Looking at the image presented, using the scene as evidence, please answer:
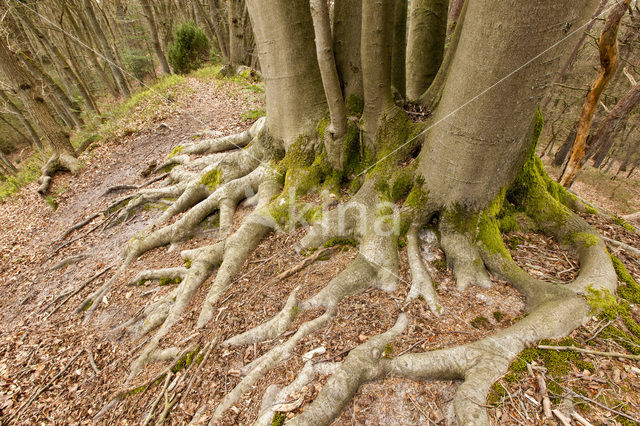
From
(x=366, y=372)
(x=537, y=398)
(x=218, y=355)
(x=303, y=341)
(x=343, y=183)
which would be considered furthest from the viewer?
(x=343, y=183)

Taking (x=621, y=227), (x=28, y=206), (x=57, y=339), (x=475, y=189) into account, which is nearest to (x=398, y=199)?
(x=475, y=189)

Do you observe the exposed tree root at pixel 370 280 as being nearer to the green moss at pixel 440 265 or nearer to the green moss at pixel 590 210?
the green moss at pixel 440 265

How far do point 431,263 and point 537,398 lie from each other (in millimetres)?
1301

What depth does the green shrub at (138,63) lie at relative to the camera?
18947 millimetres

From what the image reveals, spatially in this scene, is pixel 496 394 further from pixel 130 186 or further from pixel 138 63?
pixel 138 63

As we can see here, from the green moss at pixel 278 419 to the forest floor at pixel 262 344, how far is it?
41 millimetres

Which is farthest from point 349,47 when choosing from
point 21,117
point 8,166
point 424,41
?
point 8,166

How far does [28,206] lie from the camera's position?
7262mm

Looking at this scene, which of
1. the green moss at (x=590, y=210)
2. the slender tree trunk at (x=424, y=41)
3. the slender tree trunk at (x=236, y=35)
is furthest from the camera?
the slender tree trunk at (x=236, y=35)

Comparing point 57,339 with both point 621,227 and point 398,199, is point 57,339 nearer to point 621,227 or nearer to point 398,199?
point 398,199

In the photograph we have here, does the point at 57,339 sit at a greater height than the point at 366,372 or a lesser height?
lesser

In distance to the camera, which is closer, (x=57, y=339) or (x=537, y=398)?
(x=537, y=398)

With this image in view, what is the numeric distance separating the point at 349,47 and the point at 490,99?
2.07 m

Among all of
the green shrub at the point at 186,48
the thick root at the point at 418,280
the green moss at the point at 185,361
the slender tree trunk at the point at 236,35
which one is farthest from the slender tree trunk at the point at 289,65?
the green shrub at the point at 186,48
